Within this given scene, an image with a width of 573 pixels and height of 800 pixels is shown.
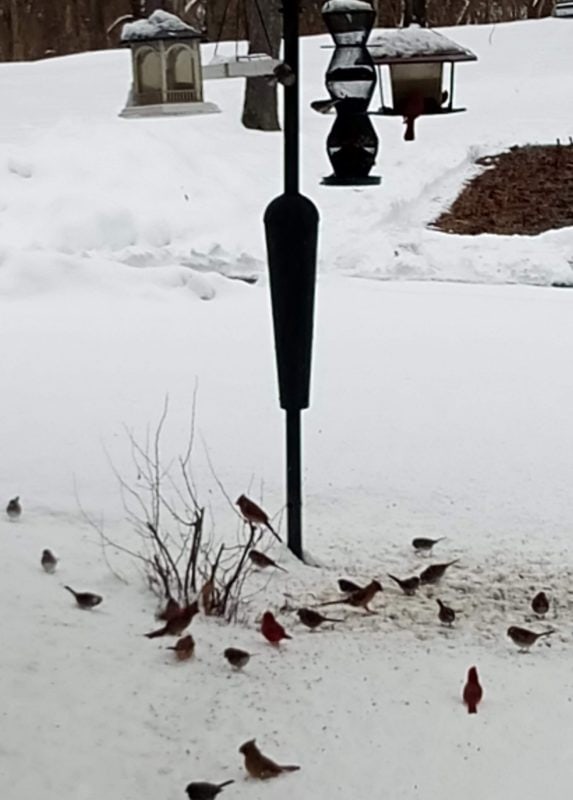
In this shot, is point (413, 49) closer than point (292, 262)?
No

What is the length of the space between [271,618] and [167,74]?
1720 mm

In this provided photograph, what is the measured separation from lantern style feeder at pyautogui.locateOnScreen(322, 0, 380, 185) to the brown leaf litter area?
649cm

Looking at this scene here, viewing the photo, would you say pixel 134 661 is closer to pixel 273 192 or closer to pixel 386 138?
pixel 273 192

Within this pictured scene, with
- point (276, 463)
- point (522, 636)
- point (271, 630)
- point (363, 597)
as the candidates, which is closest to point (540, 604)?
point (522, 636)

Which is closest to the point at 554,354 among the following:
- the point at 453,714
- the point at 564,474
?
the point at 564,474

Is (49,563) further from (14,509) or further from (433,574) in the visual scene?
(433,574)

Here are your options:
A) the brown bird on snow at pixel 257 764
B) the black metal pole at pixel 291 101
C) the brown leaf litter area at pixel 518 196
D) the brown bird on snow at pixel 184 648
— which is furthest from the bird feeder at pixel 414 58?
the brown leaf litter area at pixel 518 196

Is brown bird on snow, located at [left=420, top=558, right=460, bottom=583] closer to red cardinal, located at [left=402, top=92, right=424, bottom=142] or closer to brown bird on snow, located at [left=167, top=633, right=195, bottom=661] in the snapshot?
brown bird on snow, located at [left=167, top=633, right=195, bottom=661]

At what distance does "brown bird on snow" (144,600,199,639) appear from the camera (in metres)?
3.06

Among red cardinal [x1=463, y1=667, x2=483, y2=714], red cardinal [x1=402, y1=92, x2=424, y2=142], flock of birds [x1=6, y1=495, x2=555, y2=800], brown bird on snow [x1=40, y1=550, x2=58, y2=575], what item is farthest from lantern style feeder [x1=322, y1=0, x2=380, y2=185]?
red cardinal [x1=463, y1=667, x2=483, y2=714]

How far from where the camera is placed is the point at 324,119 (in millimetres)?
14141

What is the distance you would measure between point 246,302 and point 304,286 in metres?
3.87

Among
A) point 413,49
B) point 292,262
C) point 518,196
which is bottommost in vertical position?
point 518,196

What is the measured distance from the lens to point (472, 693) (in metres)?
2.78
